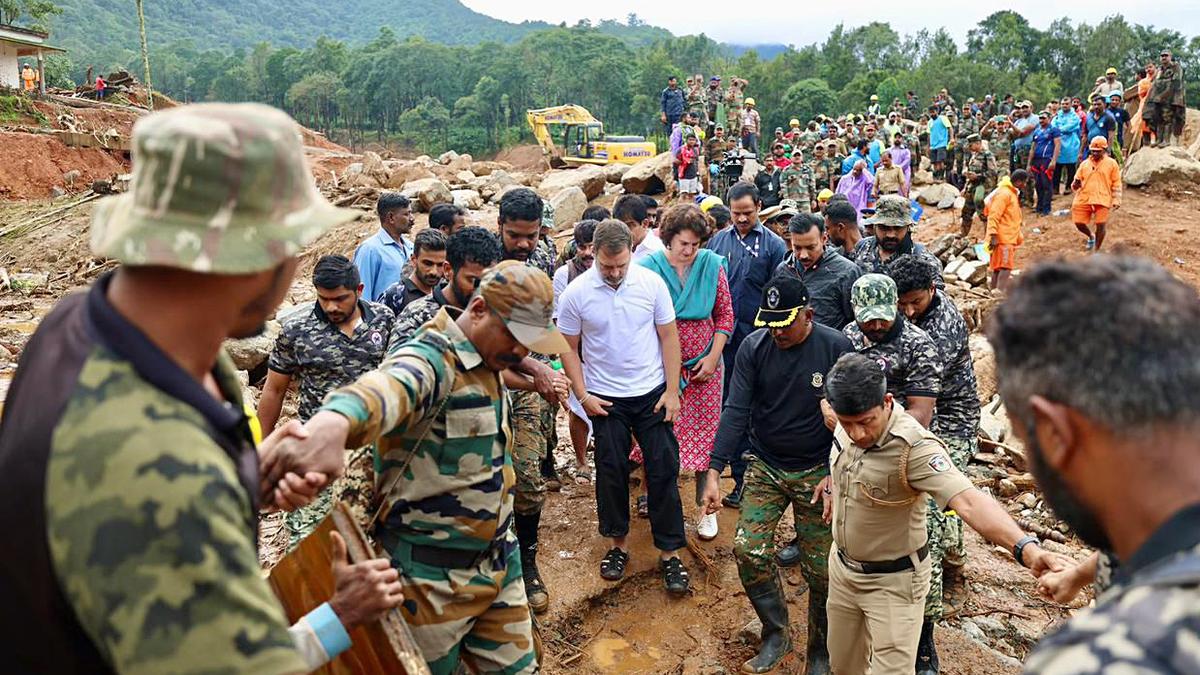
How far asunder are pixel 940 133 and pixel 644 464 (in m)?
16.7

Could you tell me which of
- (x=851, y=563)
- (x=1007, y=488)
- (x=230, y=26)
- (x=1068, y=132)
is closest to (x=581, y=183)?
(x=1068, y=132)

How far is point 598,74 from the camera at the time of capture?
Result: 63.6 meters

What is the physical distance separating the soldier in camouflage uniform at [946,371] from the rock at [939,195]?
47.7ft

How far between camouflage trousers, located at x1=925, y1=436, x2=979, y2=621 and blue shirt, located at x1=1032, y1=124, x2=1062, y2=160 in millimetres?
12801

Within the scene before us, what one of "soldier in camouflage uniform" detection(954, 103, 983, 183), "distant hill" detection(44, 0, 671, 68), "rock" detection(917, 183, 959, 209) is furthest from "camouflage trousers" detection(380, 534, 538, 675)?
"distant hill" detection(44, 0, 671, 68)

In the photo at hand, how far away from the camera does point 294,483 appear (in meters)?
1.85

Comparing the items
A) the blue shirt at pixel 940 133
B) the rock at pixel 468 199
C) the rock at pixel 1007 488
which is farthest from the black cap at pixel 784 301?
the blue shirt at pixel 940 133

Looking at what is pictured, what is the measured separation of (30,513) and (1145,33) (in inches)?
2308

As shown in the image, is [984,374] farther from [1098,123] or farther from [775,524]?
[1098,123]

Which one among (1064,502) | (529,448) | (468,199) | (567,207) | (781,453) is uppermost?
(1064,502)

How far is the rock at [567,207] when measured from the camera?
687 inches

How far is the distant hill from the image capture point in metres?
111

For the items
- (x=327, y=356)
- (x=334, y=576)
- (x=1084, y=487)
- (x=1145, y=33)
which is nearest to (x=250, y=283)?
(x=334, y=576)

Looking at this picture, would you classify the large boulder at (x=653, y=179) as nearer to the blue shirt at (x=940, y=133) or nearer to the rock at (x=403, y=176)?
the rock at (x=403, y=176)
